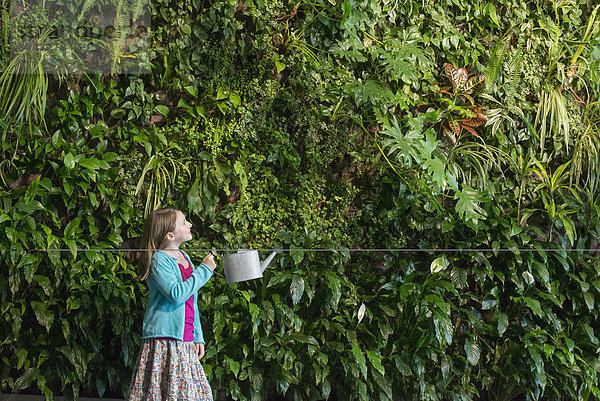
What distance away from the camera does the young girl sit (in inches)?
98.1

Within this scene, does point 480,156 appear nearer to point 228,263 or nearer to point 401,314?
point 401,314

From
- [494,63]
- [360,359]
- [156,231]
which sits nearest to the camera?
[156,231]

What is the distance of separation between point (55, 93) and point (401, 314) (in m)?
2.46

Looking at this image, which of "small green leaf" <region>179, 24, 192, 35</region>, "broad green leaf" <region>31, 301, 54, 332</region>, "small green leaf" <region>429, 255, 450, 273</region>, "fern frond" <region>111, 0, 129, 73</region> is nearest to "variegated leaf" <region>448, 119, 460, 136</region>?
"small green leaf" <region>429, 255, 450, 273</region>

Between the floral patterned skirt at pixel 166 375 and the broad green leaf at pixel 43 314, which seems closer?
the floral patterned skirt at pixel 166 375

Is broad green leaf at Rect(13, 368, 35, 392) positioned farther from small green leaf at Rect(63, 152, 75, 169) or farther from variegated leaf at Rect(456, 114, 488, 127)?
variegated leaf at Rect(456, 114, 488, 127)

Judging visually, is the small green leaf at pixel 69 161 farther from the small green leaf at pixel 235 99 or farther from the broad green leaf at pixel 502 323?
the broad green leaf at pixel 502 323

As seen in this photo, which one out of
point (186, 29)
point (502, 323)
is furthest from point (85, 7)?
point (502, 323)

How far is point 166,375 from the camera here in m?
2.53

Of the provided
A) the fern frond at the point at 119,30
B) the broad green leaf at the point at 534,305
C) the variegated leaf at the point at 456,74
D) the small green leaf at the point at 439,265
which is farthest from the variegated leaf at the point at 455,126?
the fern frond at the point at 119,30

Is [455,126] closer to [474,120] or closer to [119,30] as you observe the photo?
[474,120]

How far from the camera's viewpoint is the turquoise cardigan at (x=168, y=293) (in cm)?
247

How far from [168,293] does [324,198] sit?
59.3 inches

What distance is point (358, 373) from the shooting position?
11.0ft
